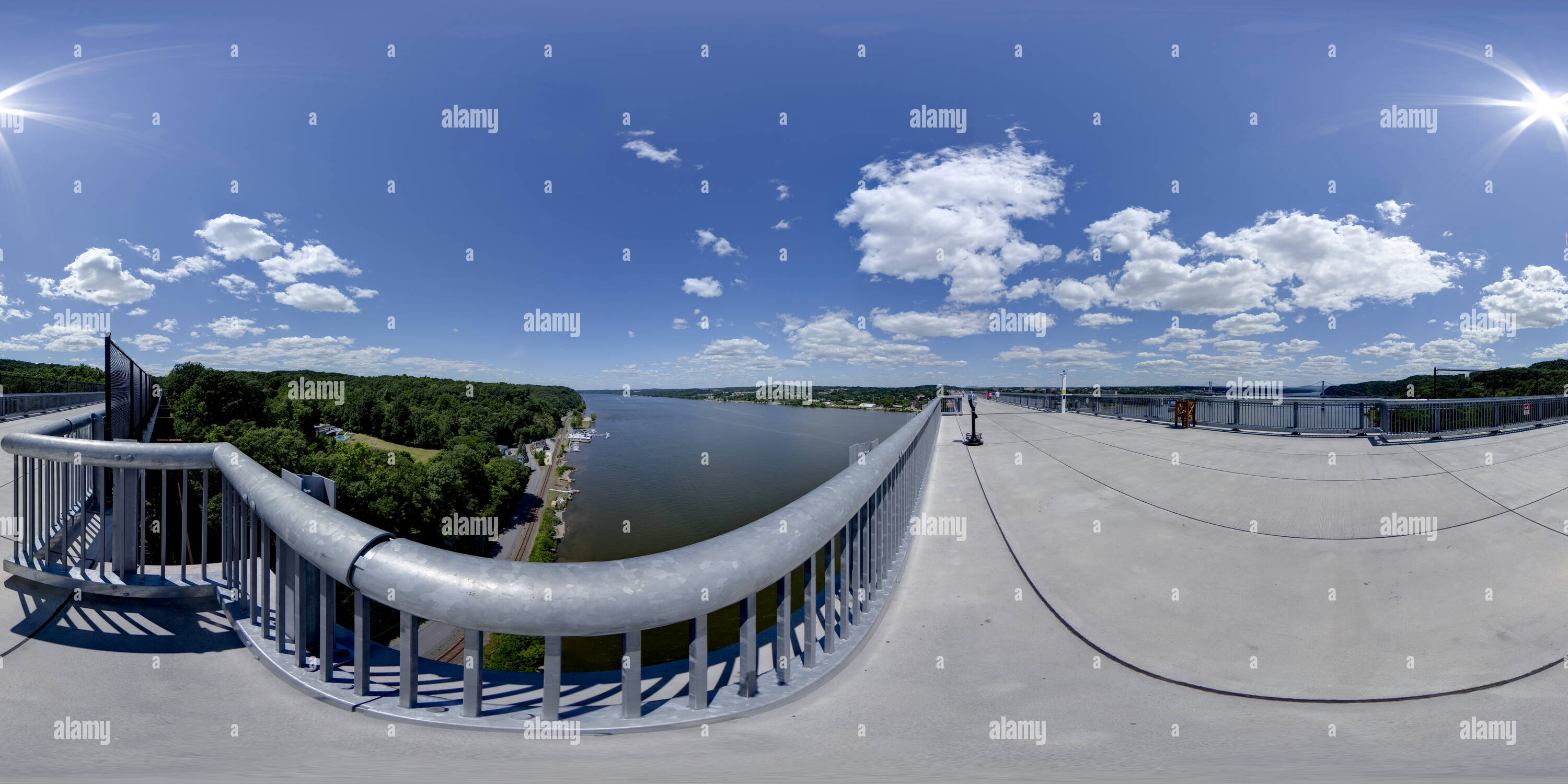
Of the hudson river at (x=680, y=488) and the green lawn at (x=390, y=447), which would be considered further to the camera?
the green lawn at (x=390, y=447)

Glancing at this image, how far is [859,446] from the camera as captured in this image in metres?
4.64

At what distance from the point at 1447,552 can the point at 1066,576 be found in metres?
2.99

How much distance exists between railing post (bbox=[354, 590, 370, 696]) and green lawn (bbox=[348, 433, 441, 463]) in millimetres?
80387

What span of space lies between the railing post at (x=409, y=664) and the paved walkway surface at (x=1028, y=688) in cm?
12

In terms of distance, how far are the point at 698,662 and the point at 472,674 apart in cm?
73

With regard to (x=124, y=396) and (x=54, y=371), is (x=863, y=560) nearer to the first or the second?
(x=124, y=396)

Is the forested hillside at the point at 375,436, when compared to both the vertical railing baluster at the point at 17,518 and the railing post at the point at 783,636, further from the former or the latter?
the railing post at the point at 783,636

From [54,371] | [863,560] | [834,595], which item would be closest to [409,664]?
[834,595]

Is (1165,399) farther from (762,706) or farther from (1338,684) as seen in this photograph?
(762,706)

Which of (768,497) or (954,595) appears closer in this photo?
(954,595)

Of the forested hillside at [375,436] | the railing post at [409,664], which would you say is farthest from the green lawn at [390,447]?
the railing post at [409,664]

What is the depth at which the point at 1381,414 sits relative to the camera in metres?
9.37

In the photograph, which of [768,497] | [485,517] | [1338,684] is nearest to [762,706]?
[1338,684]

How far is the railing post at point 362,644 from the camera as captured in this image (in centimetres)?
179
